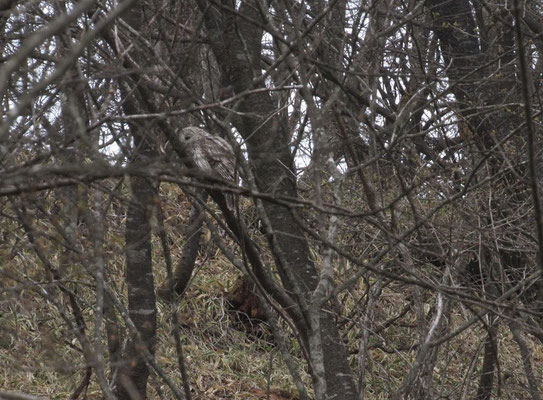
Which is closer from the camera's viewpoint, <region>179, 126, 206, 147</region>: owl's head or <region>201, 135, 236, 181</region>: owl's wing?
<region>201, 135, 236, 181</region>: owl's wing

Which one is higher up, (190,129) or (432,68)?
(432,68)

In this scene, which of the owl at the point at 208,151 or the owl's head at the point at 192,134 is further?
the owl's head at the point at 192,134

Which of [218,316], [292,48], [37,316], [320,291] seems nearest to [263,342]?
[218,316]

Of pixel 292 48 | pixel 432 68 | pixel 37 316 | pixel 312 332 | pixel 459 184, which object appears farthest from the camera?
pixel 432 68

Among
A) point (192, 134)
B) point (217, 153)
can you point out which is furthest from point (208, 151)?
point (192, 134)

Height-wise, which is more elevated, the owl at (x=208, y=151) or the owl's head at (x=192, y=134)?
the owl's head at (x=192, y=134)

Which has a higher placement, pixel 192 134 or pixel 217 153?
pixel 192 134

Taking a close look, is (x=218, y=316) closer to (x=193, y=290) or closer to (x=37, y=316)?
(x=193, y=290)

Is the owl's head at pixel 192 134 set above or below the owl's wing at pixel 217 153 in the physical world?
above

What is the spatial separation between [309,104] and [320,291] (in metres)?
0.73

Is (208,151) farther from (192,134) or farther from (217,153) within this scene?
(192,134)

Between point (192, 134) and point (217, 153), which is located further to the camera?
point (192, 134)

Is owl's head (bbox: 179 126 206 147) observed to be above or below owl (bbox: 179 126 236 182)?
above

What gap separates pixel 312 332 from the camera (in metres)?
3.32
